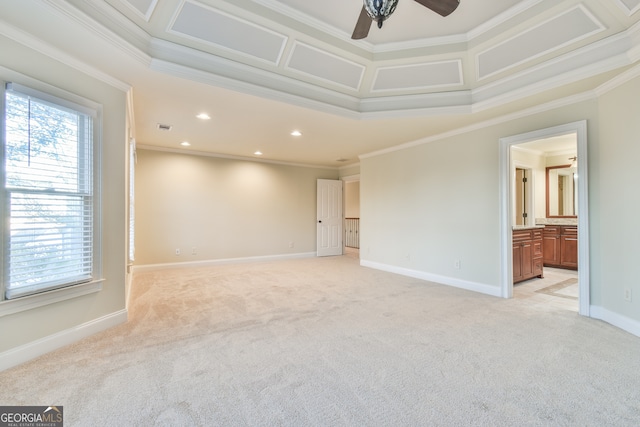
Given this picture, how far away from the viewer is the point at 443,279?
4.60 meters

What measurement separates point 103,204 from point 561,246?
7501mm

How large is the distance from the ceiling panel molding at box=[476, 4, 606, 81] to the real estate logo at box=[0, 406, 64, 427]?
14.4 feet

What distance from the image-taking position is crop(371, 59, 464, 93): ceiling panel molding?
328 centimetres

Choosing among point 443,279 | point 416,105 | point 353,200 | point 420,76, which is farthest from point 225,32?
point 353,200

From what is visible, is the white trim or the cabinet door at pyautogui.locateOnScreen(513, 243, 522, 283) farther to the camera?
the white trim

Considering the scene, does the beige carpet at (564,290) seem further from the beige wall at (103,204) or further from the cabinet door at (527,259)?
the beige wall at (103,204)

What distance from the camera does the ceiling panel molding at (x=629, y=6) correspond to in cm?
218

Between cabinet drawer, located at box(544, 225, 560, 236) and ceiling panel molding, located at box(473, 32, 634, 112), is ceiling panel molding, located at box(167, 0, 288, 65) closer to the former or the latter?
ceiling panel molding, located at box(473, 32, 634, 112)

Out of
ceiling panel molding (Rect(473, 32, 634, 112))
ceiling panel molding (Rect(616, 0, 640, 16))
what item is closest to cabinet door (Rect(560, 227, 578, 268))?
ceiling panel molding (Rect(473, 32, 634, 112))

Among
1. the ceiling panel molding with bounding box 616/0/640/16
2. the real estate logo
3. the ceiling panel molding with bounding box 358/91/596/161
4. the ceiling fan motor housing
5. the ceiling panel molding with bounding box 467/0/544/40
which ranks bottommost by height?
the real estate logo

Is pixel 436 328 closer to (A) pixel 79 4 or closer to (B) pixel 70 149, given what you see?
(B) pixel 70 149

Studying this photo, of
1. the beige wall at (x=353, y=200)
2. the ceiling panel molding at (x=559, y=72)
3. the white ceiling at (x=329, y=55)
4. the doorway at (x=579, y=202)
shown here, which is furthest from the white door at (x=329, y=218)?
the ceiling panel molding at (x=559, y=72)

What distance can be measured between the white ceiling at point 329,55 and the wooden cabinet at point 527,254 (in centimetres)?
195

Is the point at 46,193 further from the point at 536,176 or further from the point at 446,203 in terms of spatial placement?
the point at 536,176
